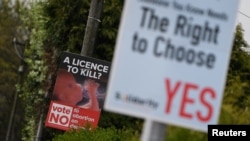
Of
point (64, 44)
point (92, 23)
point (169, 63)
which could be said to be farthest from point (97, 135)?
point (64, 44)

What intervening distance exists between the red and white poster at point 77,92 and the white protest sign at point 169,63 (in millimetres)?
12310

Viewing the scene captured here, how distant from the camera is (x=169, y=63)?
189 inches

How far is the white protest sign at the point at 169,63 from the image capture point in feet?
15.6

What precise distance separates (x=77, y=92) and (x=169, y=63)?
12604 mm

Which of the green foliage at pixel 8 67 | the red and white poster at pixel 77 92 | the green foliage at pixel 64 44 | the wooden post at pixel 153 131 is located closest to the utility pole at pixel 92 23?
the red and white poster at pixel 77 92

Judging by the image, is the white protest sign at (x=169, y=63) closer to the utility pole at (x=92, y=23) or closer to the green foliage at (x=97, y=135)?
the green foliage at (x=97, y=135)

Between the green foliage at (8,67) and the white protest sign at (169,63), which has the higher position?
the green foliage at (8,67)

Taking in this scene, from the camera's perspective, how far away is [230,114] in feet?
31.0

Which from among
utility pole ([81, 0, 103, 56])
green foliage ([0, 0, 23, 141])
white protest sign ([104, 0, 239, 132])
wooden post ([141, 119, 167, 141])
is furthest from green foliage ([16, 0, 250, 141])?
green foliage ([0, 0, 23, 141])

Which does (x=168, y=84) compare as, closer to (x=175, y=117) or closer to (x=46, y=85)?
(x=175, y=117)

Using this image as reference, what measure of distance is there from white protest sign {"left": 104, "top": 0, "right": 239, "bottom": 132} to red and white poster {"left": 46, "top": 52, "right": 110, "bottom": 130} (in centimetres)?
1231

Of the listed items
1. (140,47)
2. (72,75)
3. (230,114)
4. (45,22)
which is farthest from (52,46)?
(140,47)

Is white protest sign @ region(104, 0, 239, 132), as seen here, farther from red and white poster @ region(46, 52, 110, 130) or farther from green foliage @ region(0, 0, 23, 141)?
green foliage @ region(0, 0, 23, 141)

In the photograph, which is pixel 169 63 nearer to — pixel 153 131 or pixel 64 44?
pixel 153 131
